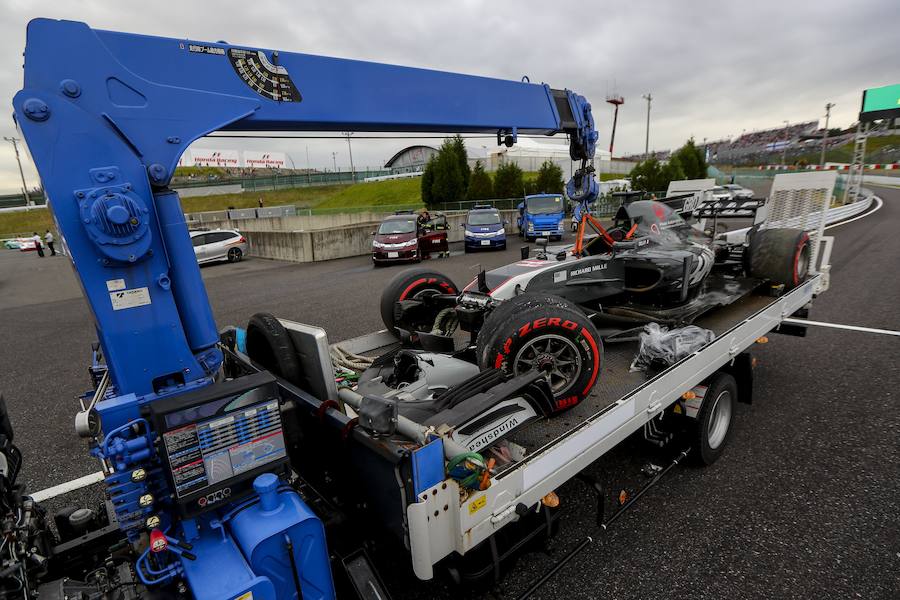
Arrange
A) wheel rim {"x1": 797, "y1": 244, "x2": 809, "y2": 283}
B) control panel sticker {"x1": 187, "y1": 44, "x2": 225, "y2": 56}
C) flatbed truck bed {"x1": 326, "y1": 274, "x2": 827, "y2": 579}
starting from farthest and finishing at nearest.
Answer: wheel rim {"x1": 797, "y1": 244, "x2": 809, "y2": 283} → control panel sticker {"x1": 187, "y1": 44, "x2": 225, "y2": 56} → flatbed truck bed {"x1": 326, "y1": 274, "x2": 827, "y2": 579}

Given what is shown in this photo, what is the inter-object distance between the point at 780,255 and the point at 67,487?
7.53 meters

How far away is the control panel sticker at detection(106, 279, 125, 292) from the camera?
81.6 inches

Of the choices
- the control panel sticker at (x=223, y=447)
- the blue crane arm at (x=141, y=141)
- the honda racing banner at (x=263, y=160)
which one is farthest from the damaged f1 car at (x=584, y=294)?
the honda racing banner at (x=263, y=160)

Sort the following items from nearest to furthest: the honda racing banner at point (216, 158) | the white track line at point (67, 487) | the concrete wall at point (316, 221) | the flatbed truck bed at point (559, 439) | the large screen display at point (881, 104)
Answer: the flatbed truck bed at point (559, 439) → the white track line at point (67, 487) → the large screen display at point (881, 104) → the concrete wall at point (316, 221) → the honda racing banner at point (216, 158)

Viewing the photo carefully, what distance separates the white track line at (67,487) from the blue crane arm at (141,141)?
8.10 ft

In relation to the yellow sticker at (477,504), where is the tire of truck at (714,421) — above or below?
below

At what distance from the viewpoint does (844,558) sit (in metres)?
2.83

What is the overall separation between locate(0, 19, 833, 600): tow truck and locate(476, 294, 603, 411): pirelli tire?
0.37m

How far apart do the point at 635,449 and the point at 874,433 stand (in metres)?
2.17

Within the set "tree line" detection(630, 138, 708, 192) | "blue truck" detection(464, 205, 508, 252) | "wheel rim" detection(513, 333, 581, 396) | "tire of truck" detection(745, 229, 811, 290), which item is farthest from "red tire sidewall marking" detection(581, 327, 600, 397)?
"tree line" detection(630, 138, 708, 192)

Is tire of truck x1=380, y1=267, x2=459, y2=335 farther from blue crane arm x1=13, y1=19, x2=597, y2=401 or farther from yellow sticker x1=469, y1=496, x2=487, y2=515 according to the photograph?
yellow sticker x1=469, y1=496, x2=487, y2=515

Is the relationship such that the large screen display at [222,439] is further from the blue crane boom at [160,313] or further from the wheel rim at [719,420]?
the wheel rim at [719,420]

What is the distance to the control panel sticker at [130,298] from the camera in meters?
2.09

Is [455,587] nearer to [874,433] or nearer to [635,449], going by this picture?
[635,449]
